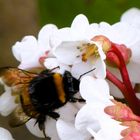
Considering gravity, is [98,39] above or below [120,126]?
above

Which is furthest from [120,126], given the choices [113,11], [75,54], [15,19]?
[15,19]

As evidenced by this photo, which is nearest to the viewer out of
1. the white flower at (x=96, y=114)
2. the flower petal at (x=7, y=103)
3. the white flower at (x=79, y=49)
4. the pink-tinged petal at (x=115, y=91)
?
the white flower at (x=96, y=114)

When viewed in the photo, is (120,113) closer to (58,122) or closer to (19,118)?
(58,122)

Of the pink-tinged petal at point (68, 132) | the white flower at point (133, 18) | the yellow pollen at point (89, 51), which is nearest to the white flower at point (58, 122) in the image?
the pink-tinged petal at point (68, 132)

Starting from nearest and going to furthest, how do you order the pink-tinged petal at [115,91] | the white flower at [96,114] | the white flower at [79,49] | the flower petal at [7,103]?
the white flower at [96,114]
the white flower at [79,49]
the pink-tinged petal at [115,91]
the flower petal at [7,103]

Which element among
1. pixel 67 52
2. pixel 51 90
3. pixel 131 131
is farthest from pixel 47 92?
pixel 131 131

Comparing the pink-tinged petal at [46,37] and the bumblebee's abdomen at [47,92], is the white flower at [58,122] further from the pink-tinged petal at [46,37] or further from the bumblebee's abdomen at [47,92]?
the pink-tinged petal at [46,37]

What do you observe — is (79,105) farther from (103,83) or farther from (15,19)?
(15,19)
